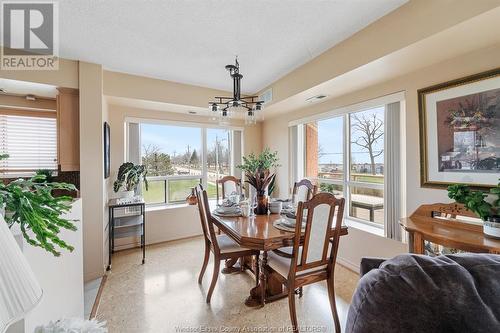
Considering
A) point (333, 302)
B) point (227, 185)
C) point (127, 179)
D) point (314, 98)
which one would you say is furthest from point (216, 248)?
point (314, 98)

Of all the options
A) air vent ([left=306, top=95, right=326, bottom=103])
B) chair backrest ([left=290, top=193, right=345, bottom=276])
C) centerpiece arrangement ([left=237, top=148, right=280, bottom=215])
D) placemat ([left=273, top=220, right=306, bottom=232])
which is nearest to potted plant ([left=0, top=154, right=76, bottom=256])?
chair backrest ([left=290, top=193, right=345, bottom=276])

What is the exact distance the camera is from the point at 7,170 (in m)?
2.81

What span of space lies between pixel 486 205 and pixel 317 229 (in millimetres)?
1088

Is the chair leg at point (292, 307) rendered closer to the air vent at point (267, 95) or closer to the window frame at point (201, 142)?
the air vent at point (267, 95)

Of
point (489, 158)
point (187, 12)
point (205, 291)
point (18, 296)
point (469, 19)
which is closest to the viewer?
point (18, 296)

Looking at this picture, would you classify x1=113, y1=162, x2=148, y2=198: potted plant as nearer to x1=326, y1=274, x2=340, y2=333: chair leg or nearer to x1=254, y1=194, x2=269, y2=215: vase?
x1=254, y1=194, x2=269, y2=215: vase

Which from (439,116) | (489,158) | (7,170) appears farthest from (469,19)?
(7,170)

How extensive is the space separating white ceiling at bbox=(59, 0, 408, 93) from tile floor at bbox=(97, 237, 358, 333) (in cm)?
256

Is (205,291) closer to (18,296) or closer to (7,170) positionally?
(18,296)

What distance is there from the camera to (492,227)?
1.40 metres

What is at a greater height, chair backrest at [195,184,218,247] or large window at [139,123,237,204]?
large window at [139,123,237,204]

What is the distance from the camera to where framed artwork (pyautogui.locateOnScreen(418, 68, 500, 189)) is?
1.66 meters

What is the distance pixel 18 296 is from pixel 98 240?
252 centimetres

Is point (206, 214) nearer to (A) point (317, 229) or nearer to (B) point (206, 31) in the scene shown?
(A) point (317, 229)
